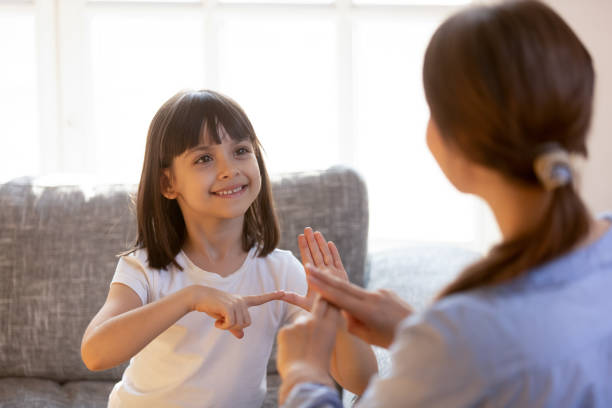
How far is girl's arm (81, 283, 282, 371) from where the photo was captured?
126 centimetres

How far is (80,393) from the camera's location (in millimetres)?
1883

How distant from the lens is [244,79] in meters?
2.81

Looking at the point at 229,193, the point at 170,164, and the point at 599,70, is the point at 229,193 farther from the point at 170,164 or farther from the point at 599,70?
the point at 599,70

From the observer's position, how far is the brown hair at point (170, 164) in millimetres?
1493

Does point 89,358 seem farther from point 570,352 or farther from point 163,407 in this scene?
point 570,352

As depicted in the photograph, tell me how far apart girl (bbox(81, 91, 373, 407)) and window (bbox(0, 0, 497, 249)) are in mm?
1206

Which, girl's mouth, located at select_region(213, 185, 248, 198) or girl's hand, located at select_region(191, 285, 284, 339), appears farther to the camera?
girl's mouth, located at select_region(213, 185, 248, 198)

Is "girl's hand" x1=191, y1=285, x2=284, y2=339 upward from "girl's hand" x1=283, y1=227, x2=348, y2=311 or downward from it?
downward

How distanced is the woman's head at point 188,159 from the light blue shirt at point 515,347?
0.76m

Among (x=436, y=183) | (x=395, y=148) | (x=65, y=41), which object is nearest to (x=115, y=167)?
(x=65, y=41)

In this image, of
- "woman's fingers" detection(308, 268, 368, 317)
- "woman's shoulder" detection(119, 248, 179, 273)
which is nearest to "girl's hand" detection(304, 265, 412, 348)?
"woman's fingers" detection(308, 268, 368, 317)

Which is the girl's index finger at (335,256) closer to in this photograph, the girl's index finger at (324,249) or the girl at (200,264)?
the girl's index finger at (324,249)

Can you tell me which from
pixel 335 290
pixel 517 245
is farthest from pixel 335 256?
pixel 517 245

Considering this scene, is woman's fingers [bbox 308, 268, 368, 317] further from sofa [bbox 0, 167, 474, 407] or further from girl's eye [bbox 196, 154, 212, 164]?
sofa [bbox 0, 167, 474, 407]
